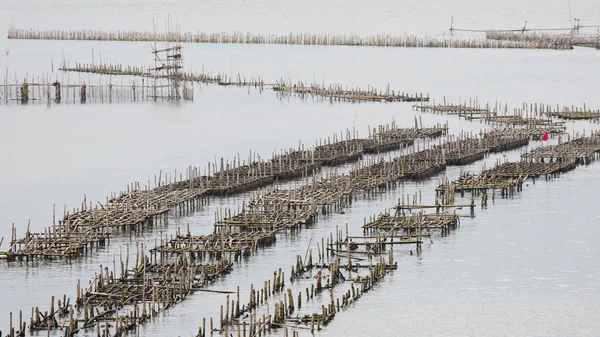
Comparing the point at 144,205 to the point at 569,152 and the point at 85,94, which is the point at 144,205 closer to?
the point at 569,152

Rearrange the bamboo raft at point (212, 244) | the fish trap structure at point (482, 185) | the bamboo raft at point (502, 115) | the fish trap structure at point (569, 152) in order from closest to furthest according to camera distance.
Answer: the bamboo raft at point (212, 244) → the fish trap structure at point (482, 185) → the fish trap structure at point (569, 152) → the bamboo raft at point (502, 115)

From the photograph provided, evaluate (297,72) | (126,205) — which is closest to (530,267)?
(126,205)

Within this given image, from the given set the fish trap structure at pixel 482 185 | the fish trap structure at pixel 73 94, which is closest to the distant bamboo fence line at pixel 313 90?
the fish trap structure at pixel 73 94

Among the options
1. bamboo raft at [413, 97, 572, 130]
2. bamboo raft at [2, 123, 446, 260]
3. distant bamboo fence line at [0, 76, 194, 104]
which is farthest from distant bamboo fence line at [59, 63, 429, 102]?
bamboo raft at [2, 123, 446, 260]

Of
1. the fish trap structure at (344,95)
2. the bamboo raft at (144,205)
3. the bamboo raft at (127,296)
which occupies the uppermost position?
the fish trap structure at (344,95)

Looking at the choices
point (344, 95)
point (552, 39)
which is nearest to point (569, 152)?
point (344, 95)

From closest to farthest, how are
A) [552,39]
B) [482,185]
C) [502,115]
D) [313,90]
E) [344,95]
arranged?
[482,185] < [502,115] < [344,95] < [313,90] < [552,39]

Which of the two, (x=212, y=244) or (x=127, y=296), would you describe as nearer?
(x=127, y=296)

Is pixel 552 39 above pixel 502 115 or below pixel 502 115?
above

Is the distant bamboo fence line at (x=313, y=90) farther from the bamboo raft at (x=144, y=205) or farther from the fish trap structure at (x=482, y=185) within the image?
the fish trap structure at (x=482, y=185)
